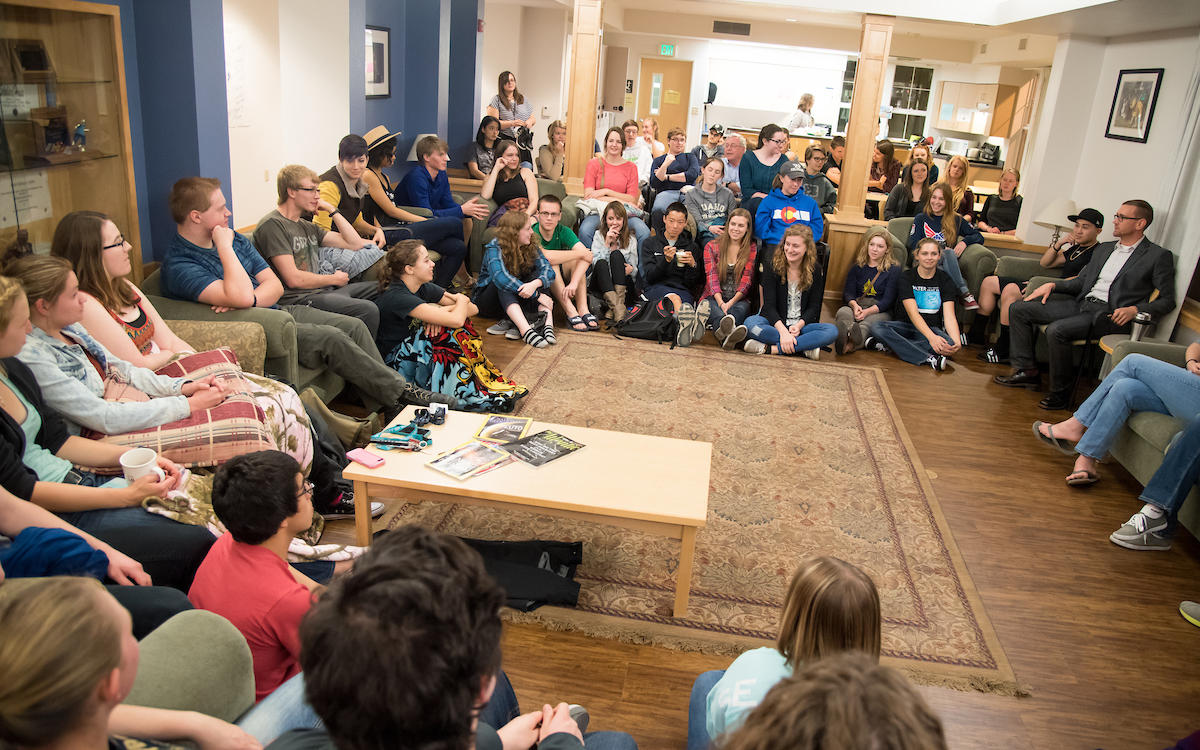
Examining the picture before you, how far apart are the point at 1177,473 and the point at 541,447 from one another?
283 centimetres

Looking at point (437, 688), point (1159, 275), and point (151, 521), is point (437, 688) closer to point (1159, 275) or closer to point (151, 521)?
point (151, 521)

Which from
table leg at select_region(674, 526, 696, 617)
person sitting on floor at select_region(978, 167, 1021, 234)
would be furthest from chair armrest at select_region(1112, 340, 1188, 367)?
person sitting on floor at select_region(978, 167, 1021, 234)

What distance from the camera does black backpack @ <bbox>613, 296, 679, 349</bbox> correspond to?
6251mm

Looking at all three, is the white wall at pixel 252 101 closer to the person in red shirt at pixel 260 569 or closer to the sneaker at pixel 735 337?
the sneaker at pixel 735 337

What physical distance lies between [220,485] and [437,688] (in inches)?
52.2

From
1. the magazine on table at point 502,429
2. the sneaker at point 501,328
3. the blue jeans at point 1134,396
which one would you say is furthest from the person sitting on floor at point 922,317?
the magazine on table at point 502,429

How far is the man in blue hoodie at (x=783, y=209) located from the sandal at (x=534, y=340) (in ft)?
6.34

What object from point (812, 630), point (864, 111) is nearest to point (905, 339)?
point (864, 111)

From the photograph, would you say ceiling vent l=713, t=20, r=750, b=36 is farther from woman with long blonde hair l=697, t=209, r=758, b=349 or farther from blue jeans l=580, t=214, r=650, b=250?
woman with long blonde hair l=697, t=209, r=758, b=349

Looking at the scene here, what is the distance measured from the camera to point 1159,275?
17.8ft

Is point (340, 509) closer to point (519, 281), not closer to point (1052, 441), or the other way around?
point (519, 281)

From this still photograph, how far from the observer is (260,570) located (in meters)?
2.14

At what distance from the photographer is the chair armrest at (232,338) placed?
3.76m

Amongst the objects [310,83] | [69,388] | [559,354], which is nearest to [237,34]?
[310,83]
